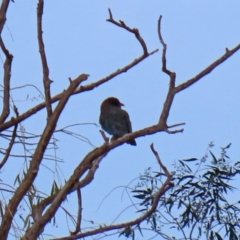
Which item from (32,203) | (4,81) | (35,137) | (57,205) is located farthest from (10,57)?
(57,205)

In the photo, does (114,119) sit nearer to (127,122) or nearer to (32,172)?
(127,122)

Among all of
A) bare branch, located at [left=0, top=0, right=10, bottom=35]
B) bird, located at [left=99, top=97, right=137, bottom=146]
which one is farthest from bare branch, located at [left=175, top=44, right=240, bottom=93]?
bird, located at [left=99, top=97, right=137, bottom=146]

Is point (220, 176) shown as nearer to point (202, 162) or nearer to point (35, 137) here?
point (202, 162)

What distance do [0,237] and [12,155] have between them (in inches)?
26.5

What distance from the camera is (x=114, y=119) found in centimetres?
685

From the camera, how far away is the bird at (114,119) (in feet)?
21.8

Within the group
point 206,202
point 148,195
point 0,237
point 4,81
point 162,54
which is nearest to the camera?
point 0,237

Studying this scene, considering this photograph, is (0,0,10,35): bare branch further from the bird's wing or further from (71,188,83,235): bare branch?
the bird's wing

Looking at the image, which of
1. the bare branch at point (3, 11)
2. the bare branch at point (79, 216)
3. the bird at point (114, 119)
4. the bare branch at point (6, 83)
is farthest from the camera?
the bird at point (114, 119)

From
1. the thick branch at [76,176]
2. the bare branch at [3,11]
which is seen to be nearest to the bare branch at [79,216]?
the thick branch at [76,176]

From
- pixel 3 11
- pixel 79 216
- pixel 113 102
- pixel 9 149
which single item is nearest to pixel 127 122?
pixel 113 102

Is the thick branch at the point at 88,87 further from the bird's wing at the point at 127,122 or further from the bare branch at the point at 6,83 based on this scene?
the bird's wing at the point at 127,122

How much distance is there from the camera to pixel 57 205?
7.15ft

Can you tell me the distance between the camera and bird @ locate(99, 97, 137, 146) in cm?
665
